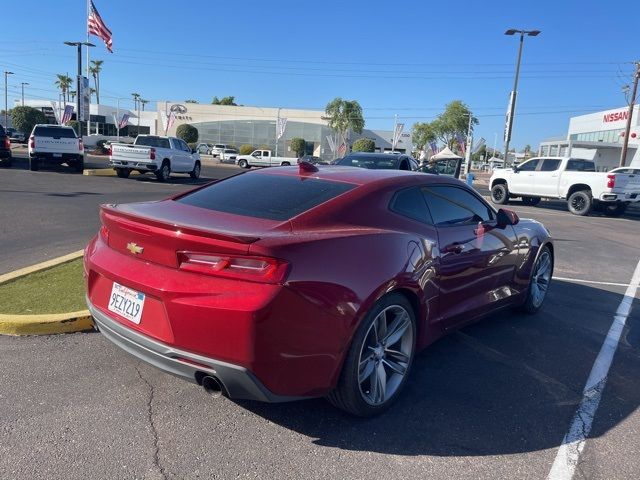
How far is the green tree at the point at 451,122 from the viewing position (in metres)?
104

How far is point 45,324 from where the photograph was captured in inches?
165

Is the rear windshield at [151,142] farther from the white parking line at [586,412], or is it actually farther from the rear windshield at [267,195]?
the white parking line at [586,412]

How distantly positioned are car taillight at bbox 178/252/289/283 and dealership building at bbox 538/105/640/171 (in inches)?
1947

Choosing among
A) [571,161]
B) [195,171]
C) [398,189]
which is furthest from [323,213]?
[195,171]

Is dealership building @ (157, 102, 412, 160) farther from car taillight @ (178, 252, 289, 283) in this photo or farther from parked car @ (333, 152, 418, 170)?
car taillight @ (178, 252, 289, 283)

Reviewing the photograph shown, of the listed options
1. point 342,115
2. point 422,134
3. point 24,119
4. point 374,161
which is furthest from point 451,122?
point 374,161

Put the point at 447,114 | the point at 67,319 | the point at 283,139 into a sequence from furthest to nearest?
1. the point at 447,114
2. the point at 283,139
3. the point at 67,319

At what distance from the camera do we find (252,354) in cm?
254

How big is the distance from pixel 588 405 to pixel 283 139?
76513 millimetres

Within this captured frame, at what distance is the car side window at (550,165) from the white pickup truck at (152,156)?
1459 centimetres

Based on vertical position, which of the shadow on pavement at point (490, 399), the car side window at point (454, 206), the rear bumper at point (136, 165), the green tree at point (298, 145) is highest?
the green tree at point (298, 145)

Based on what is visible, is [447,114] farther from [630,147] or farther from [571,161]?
[571,161]

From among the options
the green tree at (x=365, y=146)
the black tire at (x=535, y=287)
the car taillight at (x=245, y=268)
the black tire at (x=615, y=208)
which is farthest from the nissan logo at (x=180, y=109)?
the car taillight at (x=245, y=268)

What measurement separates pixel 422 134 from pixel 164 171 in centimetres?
9534
